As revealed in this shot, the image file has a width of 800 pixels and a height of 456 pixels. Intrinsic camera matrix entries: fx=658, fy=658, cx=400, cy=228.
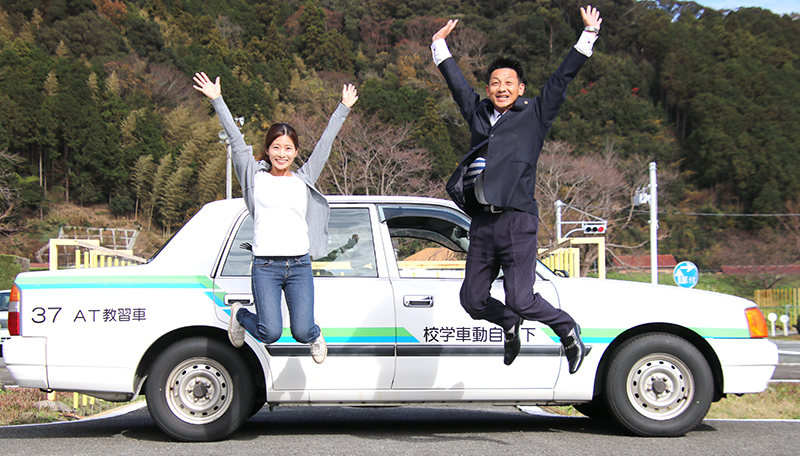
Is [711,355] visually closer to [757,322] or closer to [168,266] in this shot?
[757,322]

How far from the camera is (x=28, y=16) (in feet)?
213

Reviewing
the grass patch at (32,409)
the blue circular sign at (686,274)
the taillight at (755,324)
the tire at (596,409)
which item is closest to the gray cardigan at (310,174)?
the tire at (596,409)

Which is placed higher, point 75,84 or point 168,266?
point 75,84

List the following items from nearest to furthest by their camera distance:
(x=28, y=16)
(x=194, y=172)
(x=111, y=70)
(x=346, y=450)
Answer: (x=346, y=450)
(x=194, y=172)
(x=111, y=70)
(x=28, y=16)

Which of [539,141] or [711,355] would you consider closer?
[539,141]

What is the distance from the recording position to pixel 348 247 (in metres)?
4.47

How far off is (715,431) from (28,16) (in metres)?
75.3

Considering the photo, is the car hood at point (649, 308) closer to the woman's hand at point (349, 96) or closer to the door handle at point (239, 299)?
the woman's hand at point (349, 96)

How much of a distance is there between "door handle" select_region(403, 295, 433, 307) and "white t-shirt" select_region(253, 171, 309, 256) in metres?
0.77

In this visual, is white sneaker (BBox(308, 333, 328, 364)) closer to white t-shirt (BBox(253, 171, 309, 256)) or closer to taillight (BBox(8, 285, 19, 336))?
white t-shirt (BBox(253, 171, 309, 256))

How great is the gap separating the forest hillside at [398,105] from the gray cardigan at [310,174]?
1168 inches

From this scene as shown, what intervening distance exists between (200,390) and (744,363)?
11.6ft

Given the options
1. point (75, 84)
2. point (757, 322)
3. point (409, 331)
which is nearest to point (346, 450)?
point (409, 331)

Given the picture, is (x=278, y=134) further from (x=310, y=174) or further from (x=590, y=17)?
(x=590, y=17)
